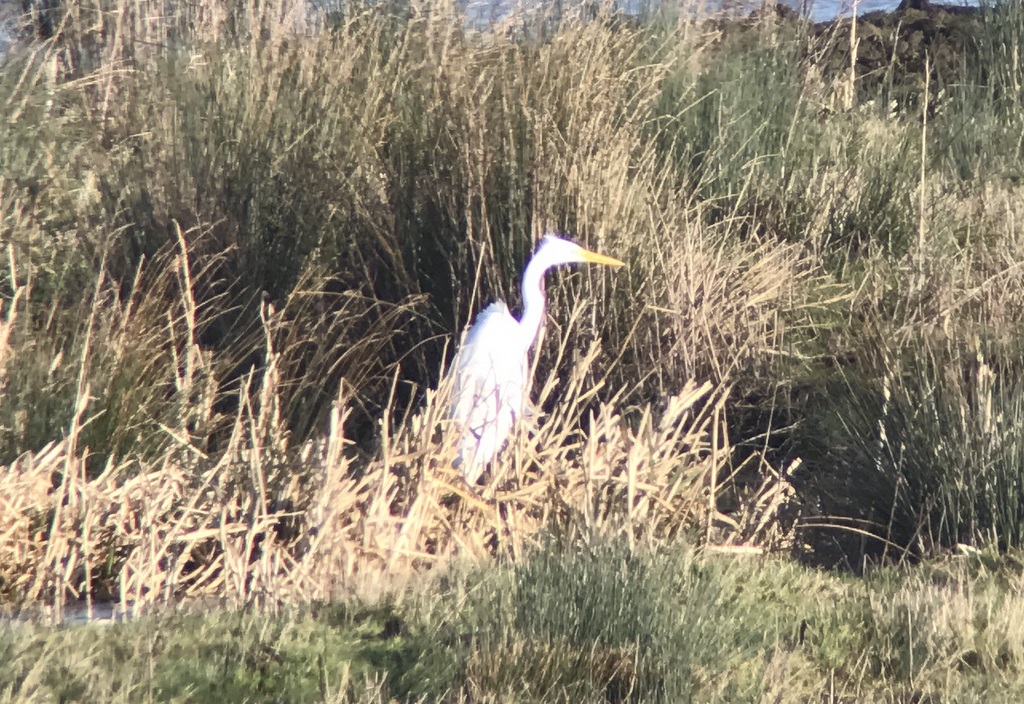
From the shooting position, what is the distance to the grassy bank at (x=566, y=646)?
10.4 feet

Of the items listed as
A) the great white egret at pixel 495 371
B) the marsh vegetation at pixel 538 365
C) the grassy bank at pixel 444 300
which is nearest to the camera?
the marsh vegetation at pixel 538 365

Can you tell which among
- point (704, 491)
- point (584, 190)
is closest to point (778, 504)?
point (704, 491)

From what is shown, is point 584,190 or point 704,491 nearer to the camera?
point 704,491

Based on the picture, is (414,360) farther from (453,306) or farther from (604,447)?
(604,447)

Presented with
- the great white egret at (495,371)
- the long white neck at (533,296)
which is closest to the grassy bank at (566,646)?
the great white egret at (495,371)

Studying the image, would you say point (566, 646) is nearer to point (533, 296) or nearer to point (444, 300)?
point (533, 296)

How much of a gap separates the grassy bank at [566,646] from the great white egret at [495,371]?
→ 132cm

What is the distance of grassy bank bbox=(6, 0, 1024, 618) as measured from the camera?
4793mm

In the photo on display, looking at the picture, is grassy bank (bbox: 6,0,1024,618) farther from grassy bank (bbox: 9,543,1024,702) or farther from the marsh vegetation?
grassy bank (bbox: 9,543,1024,702)

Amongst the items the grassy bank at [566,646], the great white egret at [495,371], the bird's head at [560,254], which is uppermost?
the bird's head at [560,254]

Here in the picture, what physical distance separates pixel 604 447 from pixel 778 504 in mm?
703

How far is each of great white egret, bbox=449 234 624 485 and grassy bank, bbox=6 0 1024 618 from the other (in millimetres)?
152

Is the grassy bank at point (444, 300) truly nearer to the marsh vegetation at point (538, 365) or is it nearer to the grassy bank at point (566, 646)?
the marsh vegetation at point (538, 365)

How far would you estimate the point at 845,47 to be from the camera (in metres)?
12.1
